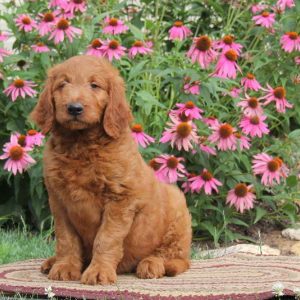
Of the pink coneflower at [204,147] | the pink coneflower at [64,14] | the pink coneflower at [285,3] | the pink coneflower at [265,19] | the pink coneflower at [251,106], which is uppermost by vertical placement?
the pink coneflower at [285,3]

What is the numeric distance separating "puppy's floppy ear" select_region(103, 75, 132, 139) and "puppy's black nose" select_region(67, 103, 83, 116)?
0.23 metres

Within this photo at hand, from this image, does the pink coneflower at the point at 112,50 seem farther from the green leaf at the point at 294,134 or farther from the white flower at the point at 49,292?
the white flower at the point at 49,292

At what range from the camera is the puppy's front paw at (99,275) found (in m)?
4.62

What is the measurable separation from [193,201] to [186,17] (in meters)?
2.12

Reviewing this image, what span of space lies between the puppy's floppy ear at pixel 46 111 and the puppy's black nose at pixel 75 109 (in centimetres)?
27

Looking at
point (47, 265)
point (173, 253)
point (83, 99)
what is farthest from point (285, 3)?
point (47, 265)

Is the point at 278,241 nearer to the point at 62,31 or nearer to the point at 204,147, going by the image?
the point at 204,147

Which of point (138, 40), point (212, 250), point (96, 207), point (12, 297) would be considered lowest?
point (212, 250)

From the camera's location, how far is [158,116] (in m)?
6.76

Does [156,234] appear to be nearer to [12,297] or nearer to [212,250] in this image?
[12,297]

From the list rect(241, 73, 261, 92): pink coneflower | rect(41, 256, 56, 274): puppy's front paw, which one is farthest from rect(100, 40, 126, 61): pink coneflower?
rect(41, 256, 56, 274): puppy's front paw

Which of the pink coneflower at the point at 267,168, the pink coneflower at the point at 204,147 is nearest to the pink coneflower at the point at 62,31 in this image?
the pink coneflower at the point at 204,147

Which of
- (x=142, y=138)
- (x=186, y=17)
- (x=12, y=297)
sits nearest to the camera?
(x=12, y=297)

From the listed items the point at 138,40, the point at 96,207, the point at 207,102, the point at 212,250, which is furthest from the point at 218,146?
the point at 96,207
